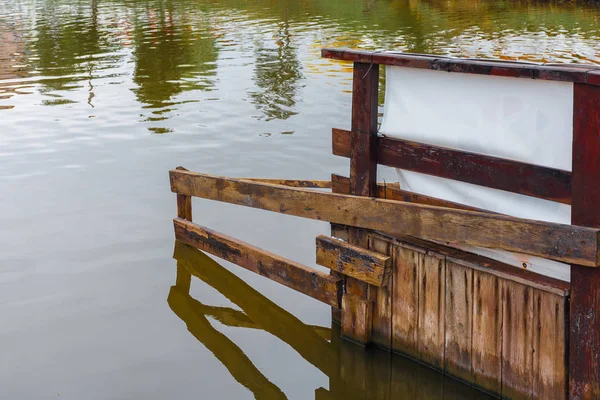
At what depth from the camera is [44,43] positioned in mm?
30547

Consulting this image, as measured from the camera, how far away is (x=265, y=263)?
766 cm

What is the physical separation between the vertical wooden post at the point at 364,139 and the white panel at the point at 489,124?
16 centimetres

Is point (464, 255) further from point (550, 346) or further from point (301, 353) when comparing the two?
point (301, 353)

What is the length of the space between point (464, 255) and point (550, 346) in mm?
874

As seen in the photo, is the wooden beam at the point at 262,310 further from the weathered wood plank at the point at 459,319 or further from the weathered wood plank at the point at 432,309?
the weathered wood plank at the point at 459,319

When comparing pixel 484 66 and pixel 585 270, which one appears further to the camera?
pixel 484 66

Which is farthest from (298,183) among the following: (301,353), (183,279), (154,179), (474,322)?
(154,179)

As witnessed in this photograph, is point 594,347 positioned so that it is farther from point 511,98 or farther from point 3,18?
point 3,18

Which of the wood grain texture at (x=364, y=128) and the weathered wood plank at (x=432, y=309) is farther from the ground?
the wood grain texture at (x=364, y=128)

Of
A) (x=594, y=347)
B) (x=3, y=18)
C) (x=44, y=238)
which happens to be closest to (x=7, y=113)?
(x=44, y=238)

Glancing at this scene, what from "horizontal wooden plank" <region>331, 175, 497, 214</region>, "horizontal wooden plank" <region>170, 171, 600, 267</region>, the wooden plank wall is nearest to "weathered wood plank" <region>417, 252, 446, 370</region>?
the wooden plank wall

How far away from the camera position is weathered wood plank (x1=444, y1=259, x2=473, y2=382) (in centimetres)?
595

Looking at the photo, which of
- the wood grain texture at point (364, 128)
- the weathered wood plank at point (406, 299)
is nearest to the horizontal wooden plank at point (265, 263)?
the weathered wood plank at point (406, 299)

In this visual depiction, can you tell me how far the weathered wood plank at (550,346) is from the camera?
5453 millimetres
